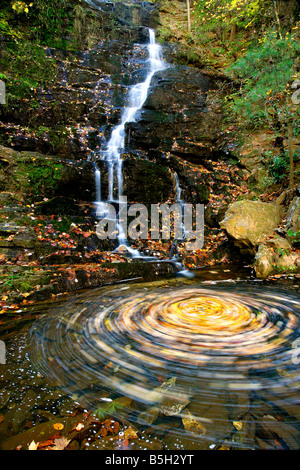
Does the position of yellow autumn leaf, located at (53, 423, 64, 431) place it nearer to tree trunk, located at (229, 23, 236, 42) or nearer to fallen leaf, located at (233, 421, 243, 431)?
fallen leaf, located at (233, 421, 243, 431)

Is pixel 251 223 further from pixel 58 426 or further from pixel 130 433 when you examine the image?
pixel 58 426

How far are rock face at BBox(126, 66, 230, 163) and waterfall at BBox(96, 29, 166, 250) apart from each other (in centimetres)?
57

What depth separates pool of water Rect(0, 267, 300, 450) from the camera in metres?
1.42

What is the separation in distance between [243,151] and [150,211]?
4777 mm

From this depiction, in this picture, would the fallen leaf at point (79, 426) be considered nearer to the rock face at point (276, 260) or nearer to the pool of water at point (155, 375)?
the pool of water at point (155, 375)

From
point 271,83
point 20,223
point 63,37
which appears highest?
point 63,37

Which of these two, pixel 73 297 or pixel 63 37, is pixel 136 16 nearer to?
pixel 63 37

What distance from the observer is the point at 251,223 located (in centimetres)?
596

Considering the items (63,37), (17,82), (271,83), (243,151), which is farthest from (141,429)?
(63,37)

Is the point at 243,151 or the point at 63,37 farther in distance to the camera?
the point at 63,37

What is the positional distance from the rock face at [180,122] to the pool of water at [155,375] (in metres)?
7.59

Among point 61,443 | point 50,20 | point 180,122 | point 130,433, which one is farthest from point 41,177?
point 50,20

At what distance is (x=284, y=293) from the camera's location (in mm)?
4012

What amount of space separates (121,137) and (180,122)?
2.80 metres
